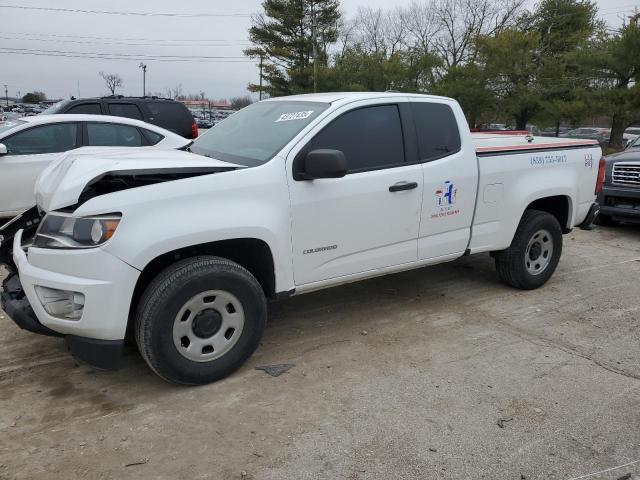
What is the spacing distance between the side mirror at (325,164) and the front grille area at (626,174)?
6.40 m

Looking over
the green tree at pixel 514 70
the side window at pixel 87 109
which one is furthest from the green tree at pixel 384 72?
the side window at pixel 87 109

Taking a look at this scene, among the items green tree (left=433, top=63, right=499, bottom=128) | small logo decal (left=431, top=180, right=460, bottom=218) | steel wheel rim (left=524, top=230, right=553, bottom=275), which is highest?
green tree (left=433, top=63, right=499, bottom=128)

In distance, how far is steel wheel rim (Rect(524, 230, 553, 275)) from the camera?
5.41m

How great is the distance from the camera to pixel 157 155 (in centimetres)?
377

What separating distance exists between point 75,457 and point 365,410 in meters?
1.62

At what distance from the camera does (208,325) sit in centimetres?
344

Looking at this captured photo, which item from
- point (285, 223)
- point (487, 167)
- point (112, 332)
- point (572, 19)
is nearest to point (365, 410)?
point (285, 223)

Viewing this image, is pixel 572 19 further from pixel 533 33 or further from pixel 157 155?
pixel 157 155

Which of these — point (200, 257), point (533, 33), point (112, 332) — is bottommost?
point (112, 332)

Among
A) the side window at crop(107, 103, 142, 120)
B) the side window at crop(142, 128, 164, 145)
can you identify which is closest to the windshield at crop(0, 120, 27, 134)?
the side window at crop(142, 128, 164, 145)

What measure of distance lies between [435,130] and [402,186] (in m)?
0.73

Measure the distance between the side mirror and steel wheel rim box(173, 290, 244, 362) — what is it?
0.97 m

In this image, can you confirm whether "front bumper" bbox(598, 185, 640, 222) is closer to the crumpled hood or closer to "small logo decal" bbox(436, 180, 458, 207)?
"small logo decal" bbox(436, 180, 458, 207)

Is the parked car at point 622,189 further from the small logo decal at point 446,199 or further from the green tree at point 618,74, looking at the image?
the green tree at point 618,74
